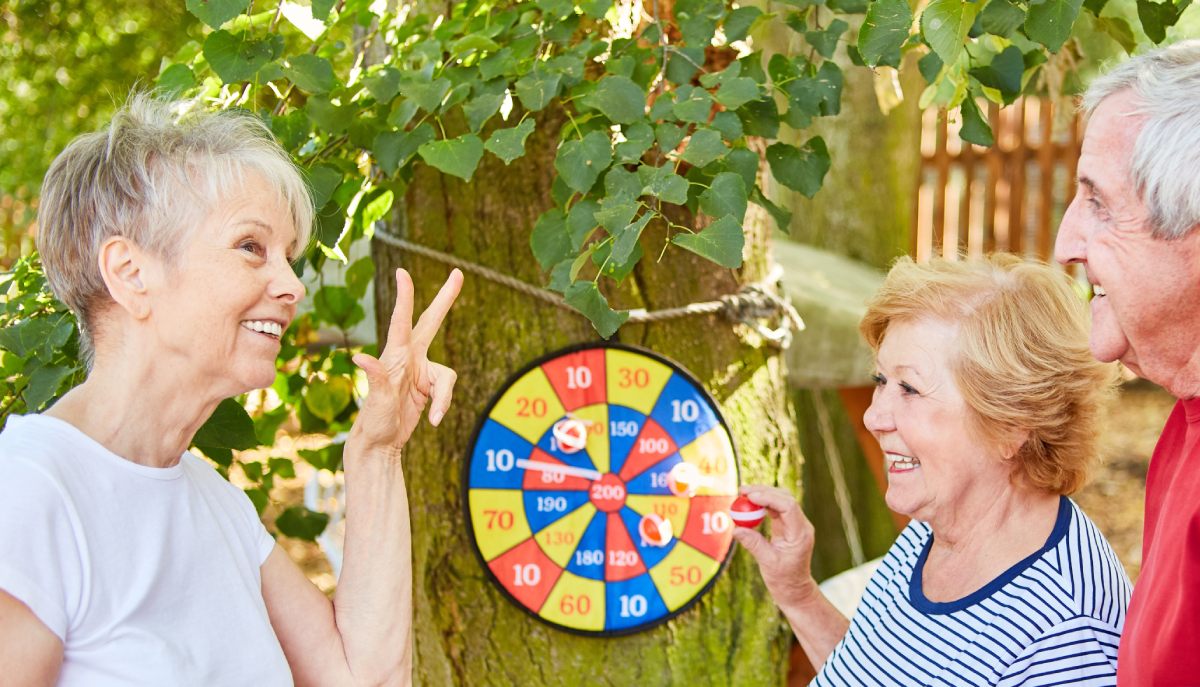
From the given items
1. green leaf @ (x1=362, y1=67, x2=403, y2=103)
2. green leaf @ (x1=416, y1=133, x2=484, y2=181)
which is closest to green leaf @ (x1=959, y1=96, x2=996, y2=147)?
green leaf @ (x1=416, y1=133, x2=484, y2=181)

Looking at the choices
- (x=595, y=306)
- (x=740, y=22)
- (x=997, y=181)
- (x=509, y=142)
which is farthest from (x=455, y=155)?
(x=997, y=181)

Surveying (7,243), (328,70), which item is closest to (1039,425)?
(328,70)

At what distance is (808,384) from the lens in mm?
3193

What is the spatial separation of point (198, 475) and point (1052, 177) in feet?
20.2

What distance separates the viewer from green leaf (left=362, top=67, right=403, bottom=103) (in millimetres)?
1728

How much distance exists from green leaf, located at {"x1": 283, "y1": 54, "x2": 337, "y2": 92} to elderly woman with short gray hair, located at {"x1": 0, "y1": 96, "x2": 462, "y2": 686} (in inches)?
7.5

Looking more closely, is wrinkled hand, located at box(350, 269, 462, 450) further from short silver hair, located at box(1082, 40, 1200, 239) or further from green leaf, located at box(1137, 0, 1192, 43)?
green leaf, located at box(1137, 0, 1192, 43)

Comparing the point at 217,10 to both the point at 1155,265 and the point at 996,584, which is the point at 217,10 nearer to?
the point at 1155,265

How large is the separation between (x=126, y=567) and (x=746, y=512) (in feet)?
3.16

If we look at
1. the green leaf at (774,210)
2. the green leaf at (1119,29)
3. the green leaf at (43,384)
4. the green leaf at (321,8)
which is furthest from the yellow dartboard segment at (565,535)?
the green leaf at (1119,29)

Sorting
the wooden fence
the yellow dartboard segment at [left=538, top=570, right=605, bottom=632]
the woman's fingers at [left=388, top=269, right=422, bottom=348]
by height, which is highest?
the wooden fence

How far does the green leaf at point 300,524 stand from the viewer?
218 cm

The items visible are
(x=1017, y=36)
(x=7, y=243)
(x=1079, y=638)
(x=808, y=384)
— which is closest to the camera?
(x=1079, y=638)

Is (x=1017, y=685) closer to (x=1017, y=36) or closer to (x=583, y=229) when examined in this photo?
(x=583, y=229)
